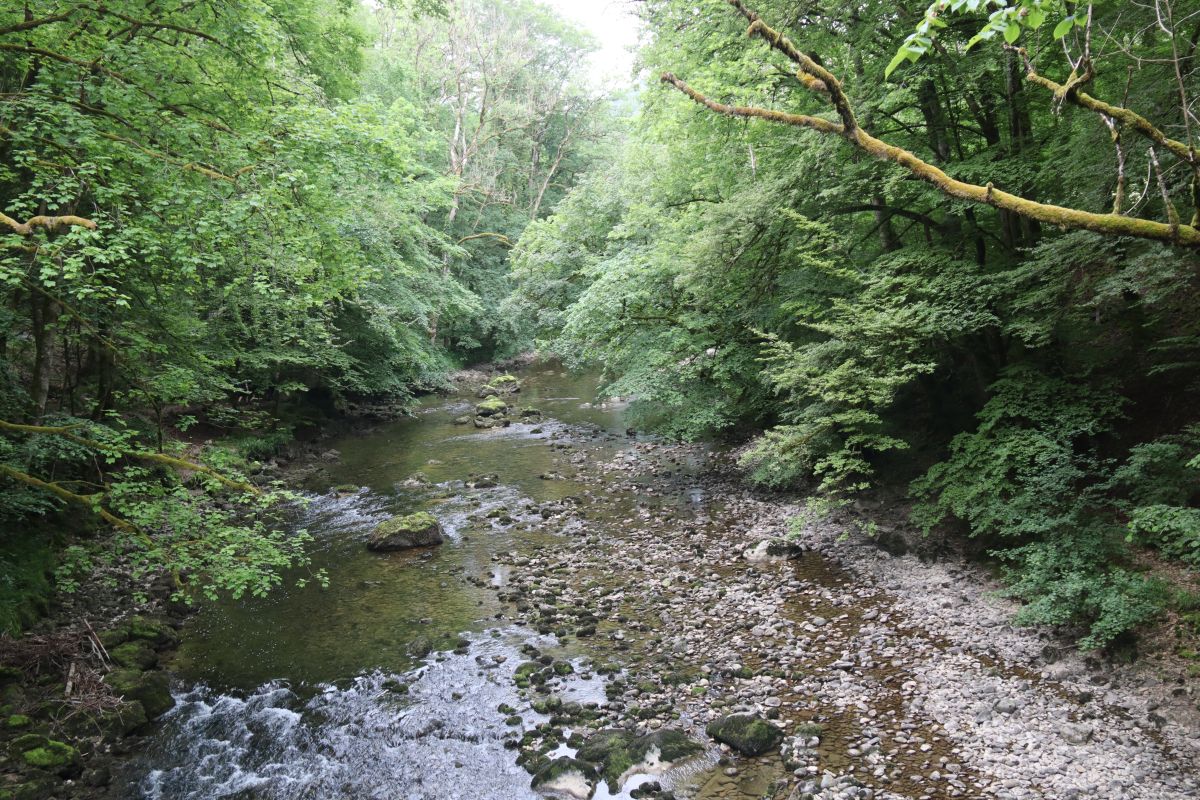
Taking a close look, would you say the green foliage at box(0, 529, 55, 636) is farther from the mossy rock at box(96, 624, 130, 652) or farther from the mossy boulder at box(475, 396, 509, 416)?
the mossy boulder at box(475, 396, 509, 416)

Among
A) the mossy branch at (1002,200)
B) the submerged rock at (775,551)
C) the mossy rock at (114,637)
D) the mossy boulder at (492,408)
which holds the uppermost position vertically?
the mossy branch at (1002,200)

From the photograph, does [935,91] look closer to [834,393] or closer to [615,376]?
[834,393]

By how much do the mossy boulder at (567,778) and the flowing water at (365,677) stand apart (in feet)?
0.47

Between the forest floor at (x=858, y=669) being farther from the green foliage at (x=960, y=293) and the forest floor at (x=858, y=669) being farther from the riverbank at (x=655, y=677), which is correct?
the green foliage at (x=960, y=293)

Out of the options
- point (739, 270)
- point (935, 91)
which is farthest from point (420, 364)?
point (935, 91)

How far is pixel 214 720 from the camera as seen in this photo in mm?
7105

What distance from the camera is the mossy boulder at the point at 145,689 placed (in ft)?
23.2

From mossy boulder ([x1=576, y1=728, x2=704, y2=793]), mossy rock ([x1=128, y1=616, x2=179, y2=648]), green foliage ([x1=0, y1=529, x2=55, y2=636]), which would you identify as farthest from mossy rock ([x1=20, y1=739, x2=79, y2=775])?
mossy boulder ([x1=576, y1=728, x2=704, y2=793])

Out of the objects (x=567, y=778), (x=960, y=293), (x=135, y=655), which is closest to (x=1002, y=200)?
(x=960, y=293)

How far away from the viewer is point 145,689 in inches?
282

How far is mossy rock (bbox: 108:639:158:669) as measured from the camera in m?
7.67

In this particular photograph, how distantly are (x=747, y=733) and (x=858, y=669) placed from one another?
5.76ft

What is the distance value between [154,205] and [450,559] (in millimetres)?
7571

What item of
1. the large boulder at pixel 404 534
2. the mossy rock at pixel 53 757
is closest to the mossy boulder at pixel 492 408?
the large boulder at pixel 404 534
